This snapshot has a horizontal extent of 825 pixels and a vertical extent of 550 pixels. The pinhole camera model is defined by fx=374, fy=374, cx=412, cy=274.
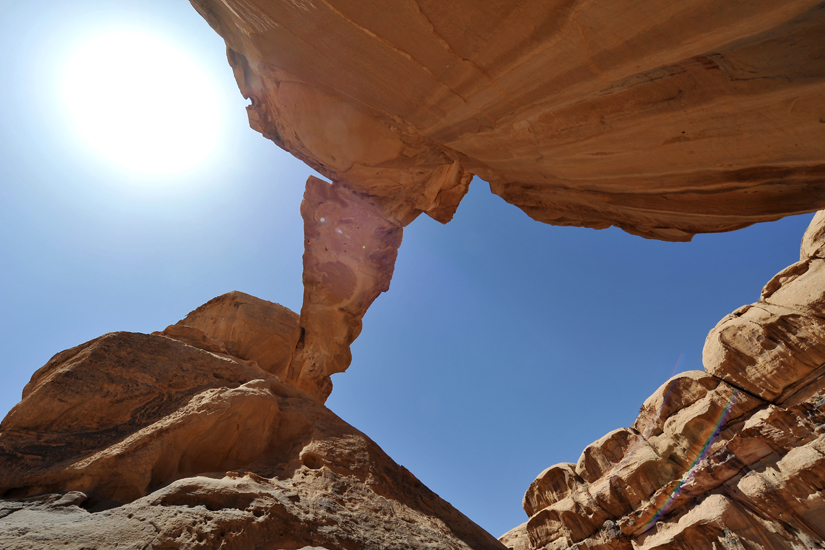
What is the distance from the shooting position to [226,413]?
5.91 meters

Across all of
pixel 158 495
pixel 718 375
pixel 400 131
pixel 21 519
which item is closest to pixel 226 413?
pixel 158 495

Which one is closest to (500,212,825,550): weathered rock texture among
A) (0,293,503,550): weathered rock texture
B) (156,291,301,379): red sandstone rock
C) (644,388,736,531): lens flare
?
(644,388,736,531): lens flare

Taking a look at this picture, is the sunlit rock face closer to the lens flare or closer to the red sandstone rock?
the red sandstone rock

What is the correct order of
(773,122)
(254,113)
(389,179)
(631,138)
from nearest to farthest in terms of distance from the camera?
(773,122) < (631,138) < (254,113) < (389,179)

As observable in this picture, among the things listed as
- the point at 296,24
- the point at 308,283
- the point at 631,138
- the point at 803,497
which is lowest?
the point at 803,497

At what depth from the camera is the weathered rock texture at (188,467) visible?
366cm

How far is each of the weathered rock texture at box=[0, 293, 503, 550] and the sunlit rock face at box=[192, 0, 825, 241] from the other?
607 centimetres

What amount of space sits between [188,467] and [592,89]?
302 inches

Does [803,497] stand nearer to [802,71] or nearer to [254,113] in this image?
[802,71]

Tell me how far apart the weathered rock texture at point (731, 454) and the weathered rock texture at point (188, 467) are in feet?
51.4

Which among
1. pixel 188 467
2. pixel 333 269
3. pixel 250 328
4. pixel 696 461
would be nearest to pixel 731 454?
pixel 696 461

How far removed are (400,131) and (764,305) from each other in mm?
19676

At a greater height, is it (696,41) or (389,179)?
(389,179)

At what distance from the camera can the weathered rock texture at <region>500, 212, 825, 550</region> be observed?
14.3 meters
